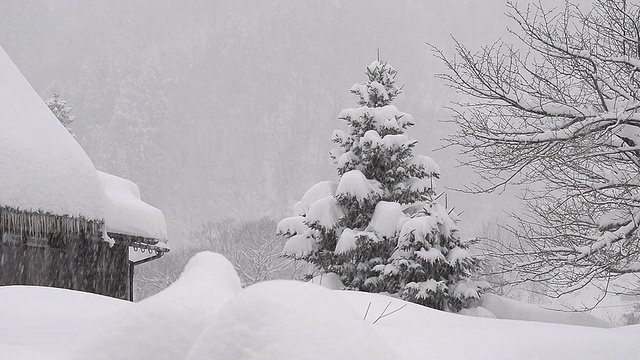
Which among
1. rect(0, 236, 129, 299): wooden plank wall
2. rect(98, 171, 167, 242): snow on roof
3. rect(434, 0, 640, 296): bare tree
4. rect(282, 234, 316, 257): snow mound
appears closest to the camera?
rect(434, 0, 640, 296): bare tree

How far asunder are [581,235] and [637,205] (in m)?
1.13

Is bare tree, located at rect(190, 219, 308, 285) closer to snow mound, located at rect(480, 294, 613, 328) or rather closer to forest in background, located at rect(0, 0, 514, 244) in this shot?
snow mound, located at rect(480, 294, 613, 328)

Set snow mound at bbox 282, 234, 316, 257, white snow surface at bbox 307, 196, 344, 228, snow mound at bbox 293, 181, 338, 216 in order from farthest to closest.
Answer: snow mound at bbox 293, 181, 338, 216
snow mound at bbox 282, 234, 316, 257
white snow surface at bbox 307, 196, 344, 228

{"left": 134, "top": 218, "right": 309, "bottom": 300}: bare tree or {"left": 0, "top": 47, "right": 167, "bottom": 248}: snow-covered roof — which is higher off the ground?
{"left": 134, "top": 218, "right": 309, "bottom": 300}: bare tree

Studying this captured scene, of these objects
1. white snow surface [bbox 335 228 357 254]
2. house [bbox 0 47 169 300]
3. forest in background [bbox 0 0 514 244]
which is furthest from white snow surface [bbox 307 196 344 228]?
forest in background [bbox 0 0 514 244]

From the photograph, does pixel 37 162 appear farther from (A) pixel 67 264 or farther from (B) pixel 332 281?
(B) pixel 332 281

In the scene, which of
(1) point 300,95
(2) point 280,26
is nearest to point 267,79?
(1) point 300,95

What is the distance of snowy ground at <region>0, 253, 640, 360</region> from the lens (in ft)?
6.72

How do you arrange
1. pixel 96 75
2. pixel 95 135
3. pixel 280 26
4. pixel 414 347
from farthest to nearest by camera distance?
pixel 280 26 → pixel 96 75 → pixel 95 135 → pixel 414 347

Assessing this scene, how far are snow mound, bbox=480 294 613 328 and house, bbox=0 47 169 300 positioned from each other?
6505 mm

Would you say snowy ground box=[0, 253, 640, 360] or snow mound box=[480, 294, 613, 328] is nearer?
snowy ground box=[0, 253, 640, 360]

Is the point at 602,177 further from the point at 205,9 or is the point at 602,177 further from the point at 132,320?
the point at 205,9

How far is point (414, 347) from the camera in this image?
3.10 metres

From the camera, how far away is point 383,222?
12.6 metres
